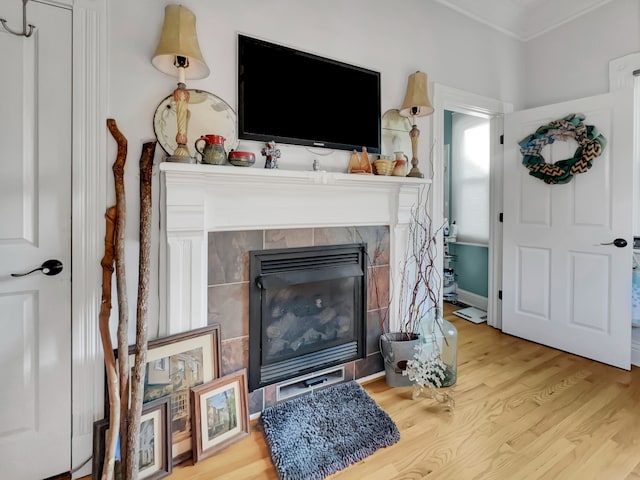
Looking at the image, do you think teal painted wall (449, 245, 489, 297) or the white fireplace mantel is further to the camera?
teal painted wall (449, 245, 489, 297)

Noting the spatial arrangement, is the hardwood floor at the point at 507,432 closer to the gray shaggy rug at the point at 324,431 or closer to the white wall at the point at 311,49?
the gray shaggy rug at the point at 324,431

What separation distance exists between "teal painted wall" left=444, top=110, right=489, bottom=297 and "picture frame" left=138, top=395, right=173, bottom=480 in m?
3.44

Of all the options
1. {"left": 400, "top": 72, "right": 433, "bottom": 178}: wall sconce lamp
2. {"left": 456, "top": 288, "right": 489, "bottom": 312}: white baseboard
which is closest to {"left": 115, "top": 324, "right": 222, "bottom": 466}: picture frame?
{"left": 400, "top": 72, "right": 433, "bottom": 178}: wall sconce lamp

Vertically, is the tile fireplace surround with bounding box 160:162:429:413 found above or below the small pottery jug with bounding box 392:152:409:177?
below

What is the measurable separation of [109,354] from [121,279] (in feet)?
1.01

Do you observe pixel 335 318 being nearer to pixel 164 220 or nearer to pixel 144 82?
pixel 164 220

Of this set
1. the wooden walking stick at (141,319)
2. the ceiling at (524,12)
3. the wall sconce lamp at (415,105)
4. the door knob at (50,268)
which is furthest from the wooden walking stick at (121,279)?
the ceiling at (524,12)

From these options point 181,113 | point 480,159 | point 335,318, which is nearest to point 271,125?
point 181,113

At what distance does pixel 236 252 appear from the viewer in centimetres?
174

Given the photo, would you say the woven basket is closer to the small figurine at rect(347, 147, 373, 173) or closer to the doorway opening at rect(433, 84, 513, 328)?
the small figurine at rect(347, 147, 373, 173)

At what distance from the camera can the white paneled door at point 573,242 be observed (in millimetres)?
2346

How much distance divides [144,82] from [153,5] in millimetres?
376

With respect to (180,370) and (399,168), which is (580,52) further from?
(180,370)

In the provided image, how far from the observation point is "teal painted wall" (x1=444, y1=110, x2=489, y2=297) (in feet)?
12.4
